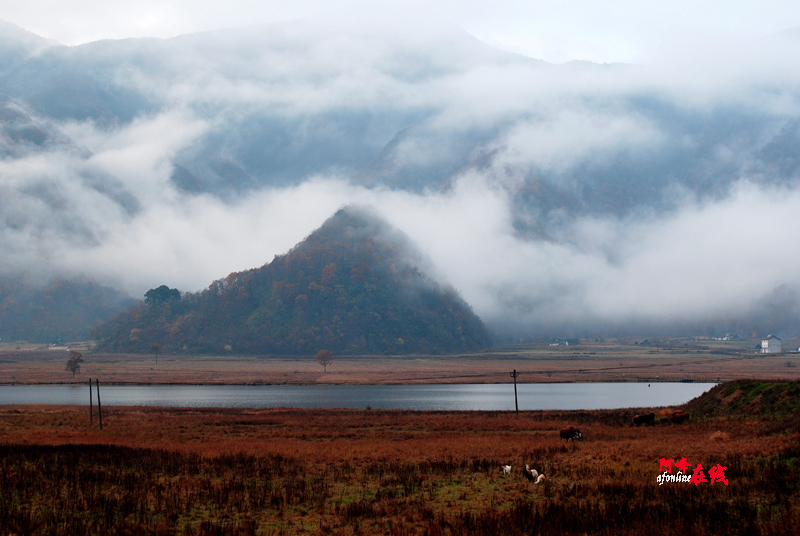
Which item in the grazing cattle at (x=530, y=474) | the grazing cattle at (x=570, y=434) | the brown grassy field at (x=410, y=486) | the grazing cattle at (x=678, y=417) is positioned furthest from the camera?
the grazing cattle at (x=678, y=417)

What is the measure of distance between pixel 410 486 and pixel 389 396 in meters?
90.5

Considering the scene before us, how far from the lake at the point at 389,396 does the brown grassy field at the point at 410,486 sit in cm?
5010

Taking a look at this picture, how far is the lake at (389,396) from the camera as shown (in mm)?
87875

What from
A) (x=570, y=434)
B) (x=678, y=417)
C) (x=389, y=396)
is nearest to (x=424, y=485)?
(x=570, y=434)

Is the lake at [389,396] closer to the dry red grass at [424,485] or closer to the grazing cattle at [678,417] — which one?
the grazing cattle at [678,417]

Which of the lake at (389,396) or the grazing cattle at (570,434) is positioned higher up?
the grazing cattle at (570,434)

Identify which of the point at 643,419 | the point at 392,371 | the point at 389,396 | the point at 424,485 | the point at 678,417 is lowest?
the point at 392,371

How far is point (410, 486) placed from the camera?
2142 cm

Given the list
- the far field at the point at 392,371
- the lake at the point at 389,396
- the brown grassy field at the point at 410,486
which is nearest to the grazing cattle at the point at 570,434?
the brown grassy field at the point at 410,486

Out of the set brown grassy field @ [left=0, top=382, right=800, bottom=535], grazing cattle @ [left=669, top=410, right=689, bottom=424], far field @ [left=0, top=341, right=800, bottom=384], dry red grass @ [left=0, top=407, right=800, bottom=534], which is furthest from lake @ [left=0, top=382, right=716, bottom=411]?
dry red grass @ [left=0, top=407, right=800, bottom=534]

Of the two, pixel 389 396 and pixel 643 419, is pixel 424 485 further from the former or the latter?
pixel 389 396

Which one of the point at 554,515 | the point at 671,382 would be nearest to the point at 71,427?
the point at 554,515

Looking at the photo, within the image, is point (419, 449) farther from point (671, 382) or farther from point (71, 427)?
point (671, 382)

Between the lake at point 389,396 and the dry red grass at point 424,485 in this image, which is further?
the lake at point 389,396
